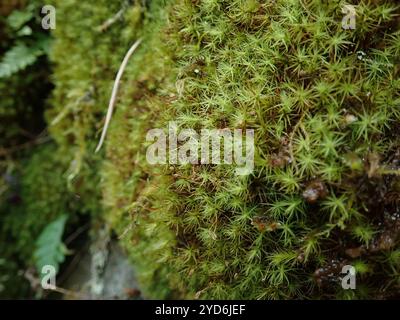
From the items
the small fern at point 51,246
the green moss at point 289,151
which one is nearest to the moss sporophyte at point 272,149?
the green moss at point 289,151

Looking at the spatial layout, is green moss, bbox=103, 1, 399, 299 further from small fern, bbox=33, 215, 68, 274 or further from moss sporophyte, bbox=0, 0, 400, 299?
small fern, bbox=33, 215, 68, 274

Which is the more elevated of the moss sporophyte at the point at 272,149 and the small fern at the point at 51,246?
the moss sporophyte at the point at 272,149

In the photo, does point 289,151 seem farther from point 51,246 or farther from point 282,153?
point 51,246

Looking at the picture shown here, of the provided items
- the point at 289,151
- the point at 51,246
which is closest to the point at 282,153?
the point at 289,151

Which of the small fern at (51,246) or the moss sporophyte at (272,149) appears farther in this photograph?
the small fern at (51,246)

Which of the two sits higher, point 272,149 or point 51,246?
point 272,149

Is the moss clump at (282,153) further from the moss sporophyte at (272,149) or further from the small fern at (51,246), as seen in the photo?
the small fern at (51,246)

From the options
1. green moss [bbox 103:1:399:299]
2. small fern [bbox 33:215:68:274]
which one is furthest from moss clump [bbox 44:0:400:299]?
small fern [bbox 33:215:68:274]

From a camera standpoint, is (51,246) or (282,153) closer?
(282,153)
